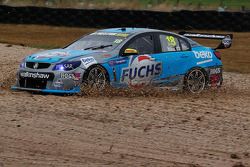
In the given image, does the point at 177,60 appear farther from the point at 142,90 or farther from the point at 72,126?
the point at 72,126

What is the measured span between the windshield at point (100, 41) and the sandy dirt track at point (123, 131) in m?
1.13

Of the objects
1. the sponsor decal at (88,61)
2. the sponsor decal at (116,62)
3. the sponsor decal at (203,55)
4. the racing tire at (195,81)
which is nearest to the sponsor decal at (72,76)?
the sponsor decal at (88,61)

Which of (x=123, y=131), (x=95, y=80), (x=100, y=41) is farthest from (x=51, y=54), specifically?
(x=123, y=131)

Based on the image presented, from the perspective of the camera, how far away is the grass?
23891 millimetres

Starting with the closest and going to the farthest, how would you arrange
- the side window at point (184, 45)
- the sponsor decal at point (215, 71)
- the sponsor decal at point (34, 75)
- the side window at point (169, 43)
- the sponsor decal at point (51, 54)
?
the sponsor decal at point (34, 75) → the sponsor decal at point (51, 54) → the side window at point (169, 43) → the side window at point (184, 45) → the sponsor decal at point (215, 71)

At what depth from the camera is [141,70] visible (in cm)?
1236

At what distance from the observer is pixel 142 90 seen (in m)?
12.2

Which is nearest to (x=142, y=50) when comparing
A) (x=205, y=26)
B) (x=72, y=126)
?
(x=72, y=126)

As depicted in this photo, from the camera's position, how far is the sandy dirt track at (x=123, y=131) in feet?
23.3

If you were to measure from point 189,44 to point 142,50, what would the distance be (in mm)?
1279

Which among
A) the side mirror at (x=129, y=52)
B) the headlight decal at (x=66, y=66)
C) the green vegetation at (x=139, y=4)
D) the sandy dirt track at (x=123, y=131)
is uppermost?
the green vegetation at (x=139, y=4)

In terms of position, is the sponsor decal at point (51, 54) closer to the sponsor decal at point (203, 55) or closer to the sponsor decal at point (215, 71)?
the sponsor decal at point (203, 55)

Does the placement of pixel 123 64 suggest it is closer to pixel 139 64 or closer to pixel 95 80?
pixel 139 64

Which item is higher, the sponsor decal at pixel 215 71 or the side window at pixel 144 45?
the side window at pixel 144 45
